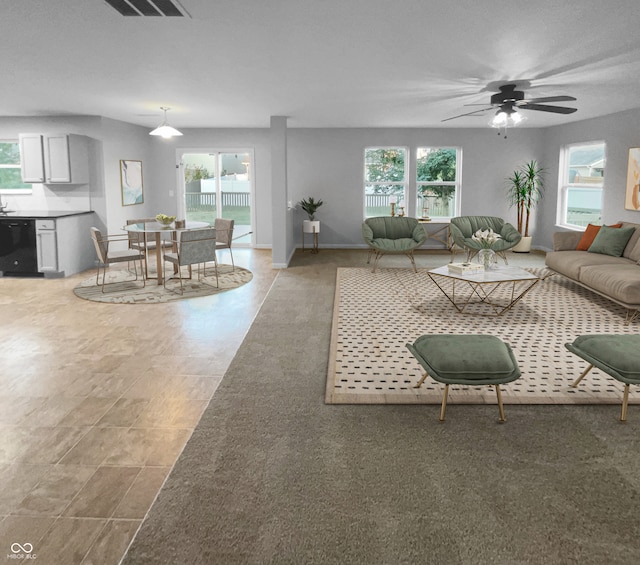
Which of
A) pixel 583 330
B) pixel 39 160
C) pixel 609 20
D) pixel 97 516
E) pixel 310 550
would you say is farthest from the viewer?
pixel 39 160

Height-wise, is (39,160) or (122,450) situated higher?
(39,160)

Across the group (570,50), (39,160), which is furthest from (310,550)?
(39,160)

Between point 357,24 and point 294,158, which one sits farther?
point 294,158

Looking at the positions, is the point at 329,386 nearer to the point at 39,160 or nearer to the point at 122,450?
the point at 122,450

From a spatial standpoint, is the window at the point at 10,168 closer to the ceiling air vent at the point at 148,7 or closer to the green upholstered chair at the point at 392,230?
the green upholstered chair at the point at 392,230

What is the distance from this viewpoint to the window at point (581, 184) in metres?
9.03

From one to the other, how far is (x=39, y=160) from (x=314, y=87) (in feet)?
16.5

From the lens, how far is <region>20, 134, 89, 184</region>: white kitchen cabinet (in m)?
8.53

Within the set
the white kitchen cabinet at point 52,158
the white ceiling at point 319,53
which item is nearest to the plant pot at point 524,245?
the white ceiling at point 319,53

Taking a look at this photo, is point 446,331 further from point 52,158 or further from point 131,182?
point 131,182

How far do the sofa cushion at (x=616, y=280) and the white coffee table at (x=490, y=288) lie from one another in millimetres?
579

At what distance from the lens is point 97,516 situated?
2502mm

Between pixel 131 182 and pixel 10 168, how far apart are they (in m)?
1.88

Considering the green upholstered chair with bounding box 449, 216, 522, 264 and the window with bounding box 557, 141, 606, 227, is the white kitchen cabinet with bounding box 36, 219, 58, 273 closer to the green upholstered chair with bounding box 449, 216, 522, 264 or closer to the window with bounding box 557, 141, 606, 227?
the green upholstered chair with bounding box 449, 216, 522, 264
